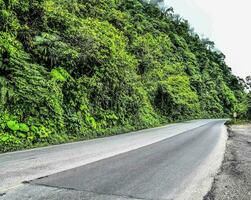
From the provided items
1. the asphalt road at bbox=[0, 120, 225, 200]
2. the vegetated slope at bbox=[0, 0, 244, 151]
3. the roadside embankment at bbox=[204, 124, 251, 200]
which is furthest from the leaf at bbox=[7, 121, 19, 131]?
the roadside embankment at bbox=[204, 124, 251, 200]

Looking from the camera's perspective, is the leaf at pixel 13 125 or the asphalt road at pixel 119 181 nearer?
the asphalt road at pixel 119 181

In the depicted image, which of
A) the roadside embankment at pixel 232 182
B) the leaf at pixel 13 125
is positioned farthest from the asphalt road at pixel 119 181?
the leaf at pixel 13 125

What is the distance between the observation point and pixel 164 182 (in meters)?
7.03

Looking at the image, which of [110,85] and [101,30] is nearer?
[110,85]

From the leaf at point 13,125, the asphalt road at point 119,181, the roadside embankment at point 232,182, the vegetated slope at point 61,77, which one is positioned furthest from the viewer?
the vegetated slope at point 61,77

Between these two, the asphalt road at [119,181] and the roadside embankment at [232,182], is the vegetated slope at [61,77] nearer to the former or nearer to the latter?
the asphalt road at [119,181]

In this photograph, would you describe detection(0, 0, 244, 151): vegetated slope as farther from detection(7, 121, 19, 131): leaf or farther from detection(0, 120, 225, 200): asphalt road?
detection(0, 120, 225, 200): asphalt road

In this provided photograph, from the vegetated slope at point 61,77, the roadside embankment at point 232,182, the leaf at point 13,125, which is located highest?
the vegetated slope at point 61,77

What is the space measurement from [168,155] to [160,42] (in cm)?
4914

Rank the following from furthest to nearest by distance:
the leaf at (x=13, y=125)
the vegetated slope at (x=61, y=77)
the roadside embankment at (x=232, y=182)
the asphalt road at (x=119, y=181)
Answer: the vegetated slope at (x=61, y=77) → the leaf at (x=13, y=125) → the roadside embankment at (x=232, y=182) → the asphalt road at (x=119, y=181)

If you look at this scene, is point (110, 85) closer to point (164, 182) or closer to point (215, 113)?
point (164, 182)

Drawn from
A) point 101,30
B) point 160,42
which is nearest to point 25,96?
point 101,30

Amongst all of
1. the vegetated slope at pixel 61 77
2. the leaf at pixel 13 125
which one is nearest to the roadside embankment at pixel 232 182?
the vegetated slope at pixel 61 77

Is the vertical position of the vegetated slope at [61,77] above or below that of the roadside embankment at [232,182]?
above
